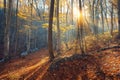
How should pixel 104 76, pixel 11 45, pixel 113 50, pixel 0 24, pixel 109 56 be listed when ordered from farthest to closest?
pixel 0 24, pixel 11 45, pixel 113 50, pixel 109 56, pixel 104 76

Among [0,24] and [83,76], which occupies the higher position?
[0,24]

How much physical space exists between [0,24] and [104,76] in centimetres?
3274

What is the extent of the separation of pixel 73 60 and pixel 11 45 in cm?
2535

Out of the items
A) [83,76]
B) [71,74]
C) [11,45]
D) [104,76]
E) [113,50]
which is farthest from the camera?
[11,45]

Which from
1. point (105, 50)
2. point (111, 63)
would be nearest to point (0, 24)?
point (105, 50)

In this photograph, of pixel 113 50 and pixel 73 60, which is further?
pixel 113 50

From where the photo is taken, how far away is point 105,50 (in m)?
13.7

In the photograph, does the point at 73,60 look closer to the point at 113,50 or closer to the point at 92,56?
the point at 92,56

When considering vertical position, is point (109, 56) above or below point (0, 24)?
below

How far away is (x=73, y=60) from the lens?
1210cm

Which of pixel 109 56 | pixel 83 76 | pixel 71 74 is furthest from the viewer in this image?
pixel 109 56

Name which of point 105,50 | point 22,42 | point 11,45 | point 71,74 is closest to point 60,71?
point 71,74

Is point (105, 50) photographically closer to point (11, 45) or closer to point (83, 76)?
point (83, 76)

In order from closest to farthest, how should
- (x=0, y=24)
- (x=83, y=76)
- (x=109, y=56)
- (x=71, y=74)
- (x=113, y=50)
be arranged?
(x=83, y=76) → (x=71, y=74) → (x=109, y=56) → (x=113, y=50) → (x=0, y=24)
